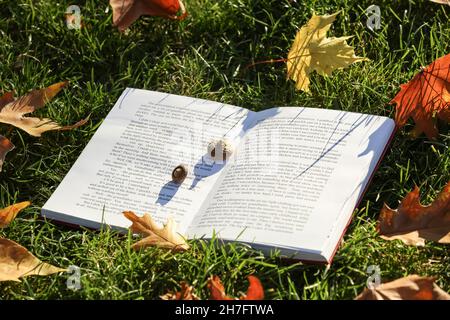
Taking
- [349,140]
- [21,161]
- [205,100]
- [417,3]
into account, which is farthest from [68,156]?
[417,3]

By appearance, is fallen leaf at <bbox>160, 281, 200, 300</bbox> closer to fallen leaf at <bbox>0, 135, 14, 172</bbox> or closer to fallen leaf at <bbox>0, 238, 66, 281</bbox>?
fallen leaf at <bbox>0, 238, 66, 281</bbox>

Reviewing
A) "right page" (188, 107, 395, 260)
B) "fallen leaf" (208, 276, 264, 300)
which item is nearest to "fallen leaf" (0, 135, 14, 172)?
"right page" (188, 107, 395, 260)

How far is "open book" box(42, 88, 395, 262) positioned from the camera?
1725mm

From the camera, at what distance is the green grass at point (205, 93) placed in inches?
67.7

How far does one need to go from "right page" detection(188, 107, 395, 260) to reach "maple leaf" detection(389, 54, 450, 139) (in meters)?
0.09

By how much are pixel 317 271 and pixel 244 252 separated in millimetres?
147

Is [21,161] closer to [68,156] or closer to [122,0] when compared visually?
[68,156]

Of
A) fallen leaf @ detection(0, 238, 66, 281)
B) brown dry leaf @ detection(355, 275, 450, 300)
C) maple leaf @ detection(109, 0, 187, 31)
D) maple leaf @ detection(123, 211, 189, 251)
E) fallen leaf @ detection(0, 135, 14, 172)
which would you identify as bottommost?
fallen leaf @ detection(0, 238, 66, 281)

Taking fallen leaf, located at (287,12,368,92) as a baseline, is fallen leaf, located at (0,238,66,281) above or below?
below

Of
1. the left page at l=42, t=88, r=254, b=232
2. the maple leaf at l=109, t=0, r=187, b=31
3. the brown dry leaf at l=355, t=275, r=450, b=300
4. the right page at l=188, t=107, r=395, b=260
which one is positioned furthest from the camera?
the maple leaf at l=109, t=0, r=187, b=31

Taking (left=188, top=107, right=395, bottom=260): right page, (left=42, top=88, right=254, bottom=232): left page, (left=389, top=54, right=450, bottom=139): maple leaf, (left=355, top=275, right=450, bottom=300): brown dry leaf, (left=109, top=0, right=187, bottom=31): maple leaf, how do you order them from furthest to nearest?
(left=109, top=0, right=187, bottom=31): maple leaf → (left=389, top=54, right=450, bottom=139): maple leaf → (left=42, top=88, right=254, bottom=232): left page → (left=188, top=107, right=395, bottom=260): right page → (left=355, top=275, right=450, bottom=300): brown dry leaf

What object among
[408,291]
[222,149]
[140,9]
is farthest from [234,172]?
[140,9]

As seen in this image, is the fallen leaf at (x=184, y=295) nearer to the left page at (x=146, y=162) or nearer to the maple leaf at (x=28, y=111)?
the left page at (x=146, y=162)

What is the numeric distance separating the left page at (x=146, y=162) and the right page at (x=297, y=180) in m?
0.06
